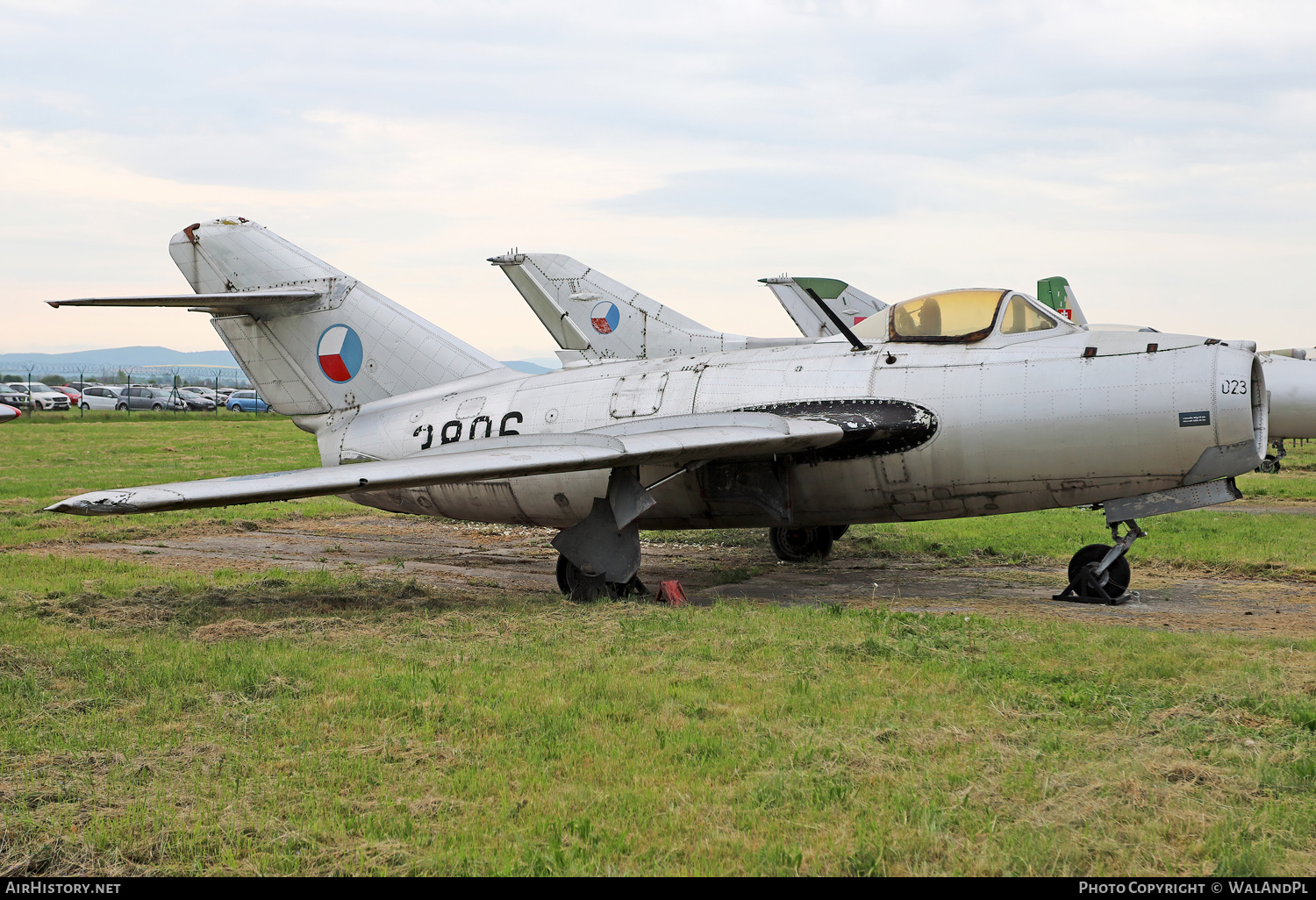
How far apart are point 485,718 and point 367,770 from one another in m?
0.96

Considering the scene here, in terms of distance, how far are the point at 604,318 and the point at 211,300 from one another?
7.99 m

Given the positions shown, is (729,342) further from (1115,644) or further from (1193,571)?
(1115,644)

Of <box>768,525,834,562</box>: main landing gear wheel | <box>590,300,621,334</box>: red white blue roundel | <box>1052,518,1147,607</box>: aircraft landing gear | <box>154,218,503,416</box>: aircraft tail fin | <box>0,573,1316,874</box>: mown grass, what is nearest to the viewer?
<box>0,573,1316,874</box>: mown grass

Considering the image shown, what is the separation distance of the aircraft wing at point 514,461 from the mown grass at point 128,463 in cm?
720

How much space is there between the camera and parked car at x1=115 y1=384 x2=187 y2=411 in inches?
2731

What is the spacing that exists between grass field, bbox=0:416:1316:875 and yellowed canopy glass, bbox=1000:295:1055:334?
3.07 meters

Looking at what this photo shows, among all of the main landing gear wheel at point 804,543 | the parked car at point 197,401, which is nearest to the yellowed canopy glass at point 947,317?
the main landing gear wheel at point 804,543

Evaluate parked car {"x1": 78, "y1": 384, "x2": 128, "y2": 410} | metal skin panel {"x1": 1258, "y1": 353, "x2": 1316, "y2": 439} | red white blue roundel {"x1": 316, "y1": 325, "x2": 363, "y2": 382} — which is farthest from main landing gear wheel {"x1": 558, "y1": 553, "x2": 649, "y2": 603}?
parked car {"x1": 78, "y1": 384, "x2": 128, "y2": 410}

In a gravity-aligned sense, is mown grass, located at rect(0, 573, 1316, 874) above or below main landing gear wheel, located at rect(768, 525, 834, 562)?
below

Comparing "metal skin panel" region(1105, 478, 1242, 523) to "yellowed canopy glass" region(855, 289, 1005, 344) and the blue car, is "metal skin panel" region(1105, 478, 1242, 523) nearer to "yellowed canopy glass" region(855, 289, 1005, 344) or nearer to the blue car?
"yellowed canopy glass" region(855, 289, 1005, 344)

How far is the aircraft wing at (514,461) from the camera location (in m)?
8.83
